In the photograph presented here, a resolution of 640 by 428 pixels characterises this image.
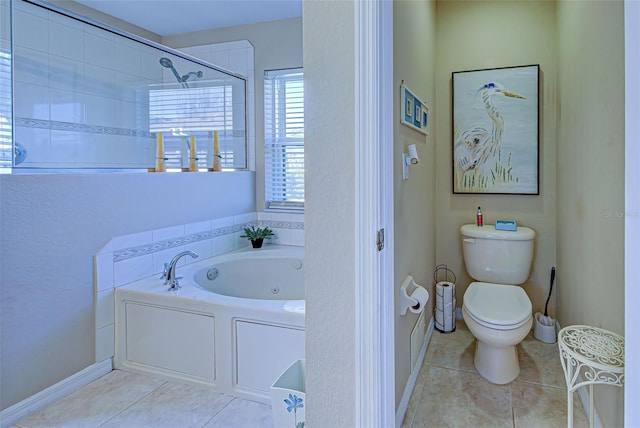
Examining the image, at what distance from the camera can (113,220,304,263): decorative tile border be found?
2.33 meters

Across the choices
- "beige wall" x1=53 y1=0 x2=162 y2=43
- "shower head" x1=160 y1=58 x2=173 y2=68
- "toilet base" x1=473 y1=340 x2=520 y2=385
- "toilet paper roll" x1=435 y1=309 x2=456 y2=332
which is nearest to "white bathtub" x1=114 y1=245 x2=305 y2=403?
"toilet base" x1=473 y1=340 x2=520 y2=385

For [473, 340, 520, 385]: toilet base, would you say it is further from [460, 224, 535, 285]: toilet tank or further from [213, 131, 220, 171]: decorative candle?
[213, 131, 220, 171]: decorative candle

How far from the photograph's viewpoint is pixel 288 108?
3.44 metres

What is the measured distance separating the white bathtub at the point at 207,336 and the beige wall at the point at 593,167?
1278 millimetres

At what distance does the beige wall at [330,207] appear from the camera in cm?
118

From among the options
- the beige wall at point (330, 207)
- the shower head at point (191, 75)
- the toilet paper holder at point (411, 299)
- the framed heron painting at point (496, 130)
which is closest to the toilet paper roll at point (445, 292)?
the framed heron painting at point (496, 130)

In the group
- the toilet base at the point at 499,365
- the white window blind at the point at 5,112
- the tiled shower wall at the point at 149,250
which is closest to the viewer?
the white window blind at the point at 5,112

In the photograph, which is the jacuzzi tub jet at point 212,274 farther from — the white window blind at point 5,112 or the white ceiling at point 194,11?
the white ceiling at point 194,11

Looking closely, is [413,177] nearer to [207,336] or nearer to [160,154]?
[207,336]

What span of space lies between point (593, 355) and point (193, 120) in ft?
10.1

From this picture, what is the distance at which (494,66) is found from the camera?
268cm

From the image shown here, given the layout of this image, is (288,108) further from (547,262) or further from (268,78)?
(547,262)

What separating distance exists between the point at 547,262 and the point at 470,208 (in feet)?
2.04

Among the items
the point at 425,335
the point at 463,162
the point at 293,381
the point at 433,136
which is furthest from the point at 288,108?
the point at 293,381
